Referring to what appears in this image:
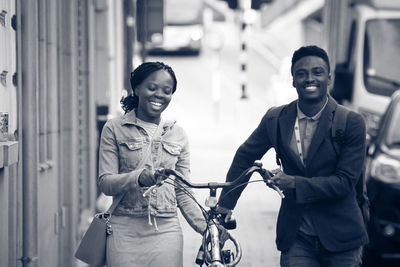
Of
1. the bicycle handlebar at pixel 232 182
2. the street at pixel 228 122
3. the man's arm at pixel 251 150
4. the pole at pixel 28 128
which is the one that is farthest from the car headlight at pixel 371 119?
the bicycle handlebar at pixel 232 182

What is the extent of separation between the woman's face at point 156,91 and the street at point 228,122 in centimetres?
411

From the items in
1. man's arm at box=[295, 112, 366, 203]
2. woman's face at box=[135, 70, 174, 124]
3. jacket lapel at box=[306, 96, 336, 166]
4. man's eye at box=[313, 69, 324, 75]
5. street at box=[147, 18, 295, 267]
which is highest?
man's eye at box=[313, 69, 324, 75]

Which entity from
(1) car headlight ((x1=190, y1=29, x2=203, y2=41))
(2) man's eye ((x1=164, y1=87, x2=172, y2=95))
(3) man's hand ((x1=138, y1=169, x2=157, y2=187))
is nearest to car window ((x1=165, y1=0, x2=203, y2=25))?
(1) car headlight ((x1=190, y1=29, x2=203, y2=41))

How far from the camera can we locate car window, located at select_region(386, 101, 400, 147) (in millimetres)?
8137

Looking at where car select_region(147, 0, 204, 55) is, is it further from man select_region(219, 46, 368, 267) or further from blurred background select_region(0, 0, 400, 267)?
man select_region(219, 46, 368, 267)

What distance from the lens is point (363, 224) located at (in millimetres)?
4070

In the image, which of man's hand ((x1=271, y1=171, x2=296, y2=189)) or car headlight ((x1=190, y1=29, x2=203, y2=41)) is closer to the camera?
man's hand ((x1=271, y1=171, x2=296, y2=189))

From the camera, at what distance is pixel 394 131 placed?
8.23 m

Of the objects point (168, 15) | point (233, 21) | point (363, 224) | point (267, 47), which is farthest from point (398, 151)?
point (233, 21)

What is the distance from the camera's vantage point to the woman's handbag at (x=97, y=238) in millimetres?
3957

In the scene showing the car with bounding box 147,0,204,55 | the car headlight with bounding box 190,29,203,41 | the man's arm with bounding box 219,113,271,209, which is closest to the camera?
the man's arm with bounding box 219,113,271,209

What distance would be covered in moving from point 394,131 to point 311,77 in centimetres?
449

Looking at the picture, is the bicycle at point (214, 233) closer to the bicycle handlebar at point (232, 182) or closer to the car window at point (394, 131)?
the bicycle handlebar at point (232, 182)

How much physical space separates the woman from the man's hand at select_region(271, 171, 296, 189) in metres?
0.49
